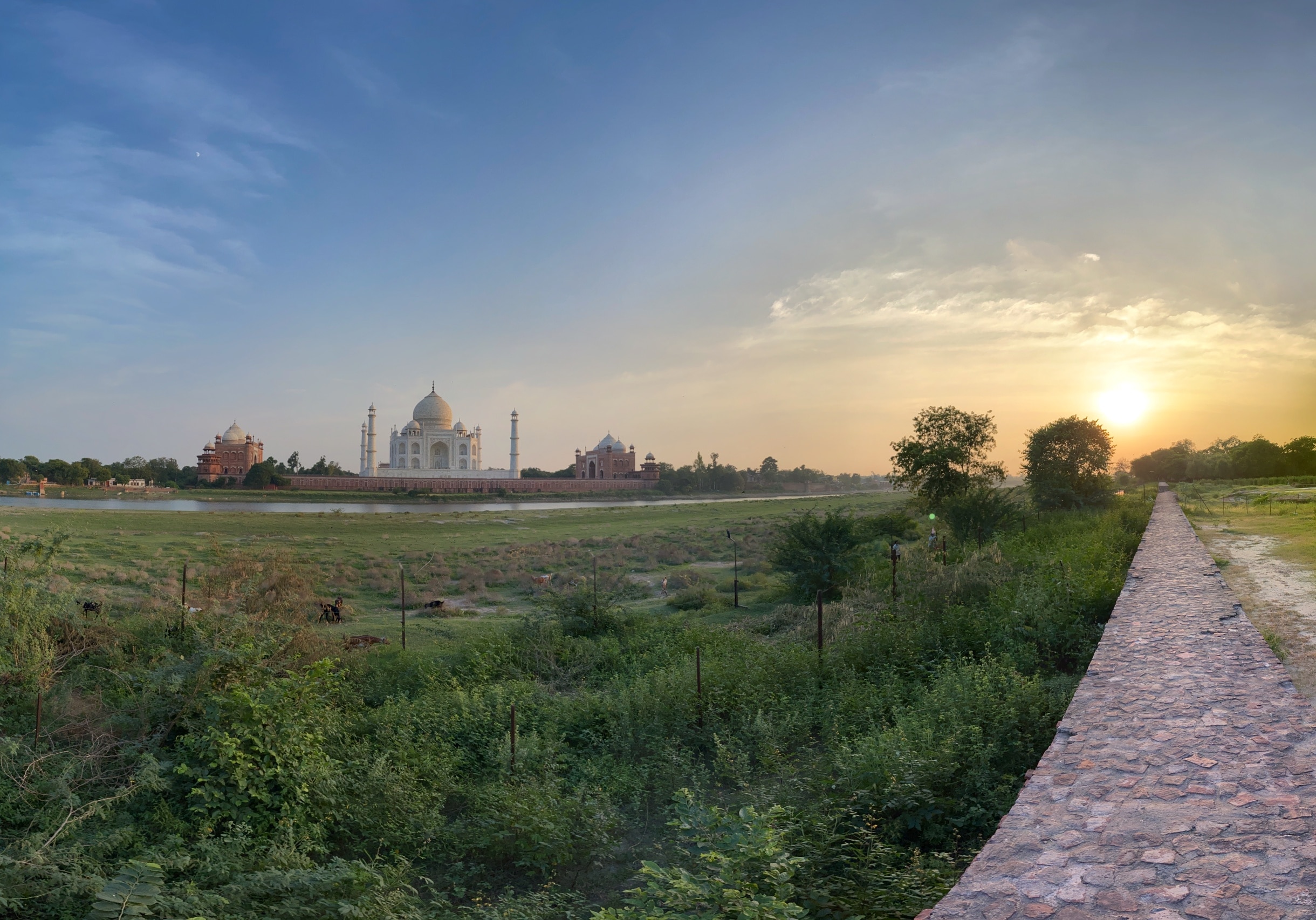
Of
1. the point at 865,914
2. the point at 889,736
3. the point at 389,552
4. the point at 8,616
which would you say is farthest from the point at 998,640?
the point at 389,552

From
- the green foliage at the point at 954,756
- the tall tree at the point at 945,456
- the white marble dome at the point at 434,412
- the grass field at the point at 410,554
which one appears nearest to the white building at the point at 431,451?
the white marble dome at the point at 434,412

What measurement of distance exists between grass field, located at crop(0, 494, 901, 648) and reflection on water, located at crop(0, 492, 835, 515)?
3.91m

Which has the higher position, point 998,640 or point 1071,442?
point 1071,442

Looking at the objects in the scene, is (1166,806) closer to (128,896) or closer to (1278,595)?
(128,896)

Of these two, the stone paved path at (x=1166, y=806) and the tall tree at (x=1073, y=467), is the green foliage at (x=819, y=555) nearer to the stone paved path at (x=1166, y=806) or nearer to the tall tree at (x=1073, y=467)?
the stone paved path at (x=1166, y=806)

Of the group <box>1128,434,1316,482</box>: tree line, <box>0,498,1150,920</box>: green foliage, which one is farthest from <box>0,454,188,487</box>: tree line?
<box>1128,434,1316,482</box>: tree line

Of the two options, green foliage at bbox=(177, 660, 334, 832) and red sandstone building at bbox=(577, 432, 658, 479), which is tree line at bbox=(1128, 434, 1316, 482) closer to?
red sandstone building at bbox=(577, 432, 658, 479)

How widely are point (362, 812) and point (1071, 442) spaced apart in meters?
26.6

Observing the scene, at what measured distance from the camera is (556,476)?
8975 cm

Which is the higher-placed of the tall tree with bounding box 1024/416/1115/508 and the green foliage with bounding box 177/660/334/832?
the tall tree with bounding box 1024/416/1115/508

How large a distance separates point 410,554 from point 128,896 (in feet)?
77.6

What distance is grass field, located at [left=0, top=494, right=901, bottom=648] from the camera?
14930mm

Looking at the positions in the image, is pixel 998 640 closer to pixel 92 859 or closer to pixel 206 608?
pixel 92 859

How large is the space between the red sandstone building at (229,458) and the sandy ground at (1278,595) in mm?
75516
